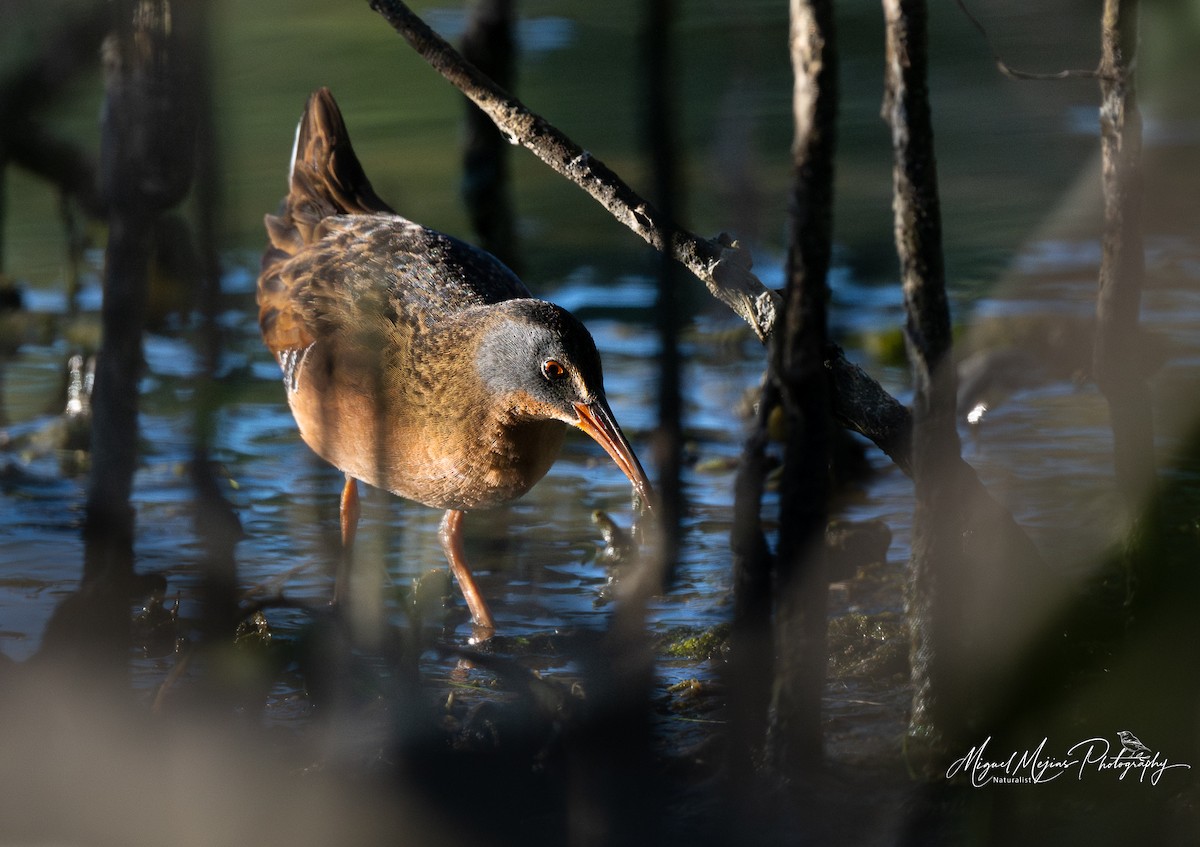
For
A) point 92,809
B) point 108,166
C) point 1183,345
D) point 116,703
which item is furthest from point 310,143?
point 1183,345

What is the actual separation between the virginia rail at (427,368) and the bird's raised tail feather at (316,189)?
26 mm

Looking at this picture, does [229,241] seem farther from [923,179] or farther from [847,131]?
[923,179]

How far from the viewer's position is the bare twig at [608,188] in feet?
12.7

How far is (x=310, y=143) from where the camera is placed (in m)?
5.82

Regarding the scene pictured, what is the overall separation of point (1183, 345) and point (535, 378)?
3861mm

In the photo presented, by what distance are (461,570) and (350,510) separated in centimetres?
67

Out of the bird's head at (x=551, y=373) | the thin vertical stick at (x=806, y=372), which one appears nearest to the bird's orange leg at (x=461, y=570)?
the bird's head at (x=551, y=373)

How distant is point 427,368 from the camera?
479cm

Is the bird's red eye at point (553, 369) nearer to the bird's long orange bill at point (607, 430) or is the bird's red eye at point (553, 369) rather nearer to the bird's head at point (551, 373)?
the bird's head at point (551, 373)

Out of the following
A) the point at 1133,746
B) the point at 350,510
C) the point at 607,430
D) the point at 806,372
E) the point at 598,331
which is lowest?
the point at 1133,746

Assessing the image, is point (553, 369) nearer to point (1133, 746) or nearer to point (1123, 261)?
point (1123, 261)

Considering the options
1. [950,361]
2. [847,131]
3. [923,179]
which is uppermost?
[847,131]

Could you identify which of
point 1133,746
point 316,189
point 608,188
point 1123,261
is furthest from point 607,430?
point 316,189

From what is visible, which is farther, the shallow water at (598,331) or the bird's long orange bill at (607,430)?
the shallow water at (598,331)
